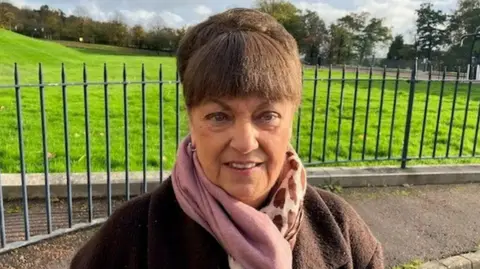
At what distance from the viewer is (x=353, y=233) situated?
165cm

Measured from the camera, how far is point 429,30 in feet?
176

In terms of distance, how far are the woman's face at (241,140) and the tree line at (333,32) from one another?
43.0 meters

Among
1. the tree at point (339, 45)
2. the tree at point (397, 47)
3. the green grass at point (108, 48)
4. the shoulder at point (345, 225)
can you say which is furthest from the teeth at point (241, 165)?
the tree at point (397, 47)

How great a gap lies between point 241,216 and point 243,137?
24 cm

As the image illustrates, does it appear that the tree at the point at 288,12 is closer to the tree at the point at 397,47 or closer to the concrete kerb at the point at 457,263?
the tree at the point at 397,47

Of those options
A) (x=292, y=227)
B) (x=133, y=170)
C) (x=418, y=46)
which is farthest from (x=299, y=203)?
(x=418, y=46)

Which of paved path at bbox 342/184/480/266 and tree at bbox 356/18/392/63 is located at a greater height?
tree at bbox 356/18/392/63

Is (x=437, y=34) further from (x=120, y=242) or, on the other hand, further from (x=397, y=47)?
(x=120, y=242)

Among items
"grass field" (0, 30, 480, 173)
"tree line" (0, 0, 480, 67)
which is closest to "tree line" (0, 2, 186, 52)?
"tree line" (0, 0, 480, 67)

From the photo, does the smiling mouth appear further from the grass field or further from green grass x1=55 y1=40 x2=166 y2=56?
green grass x1=55 y1=40 x2=166 y2=56

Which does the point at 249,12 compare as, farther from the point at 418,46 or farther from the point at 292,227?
the point at 418,46

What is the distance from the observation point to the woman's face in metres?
1.27

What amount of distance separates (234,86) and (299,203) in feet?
1.52

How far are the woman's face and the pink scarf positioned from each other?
0.16ft
